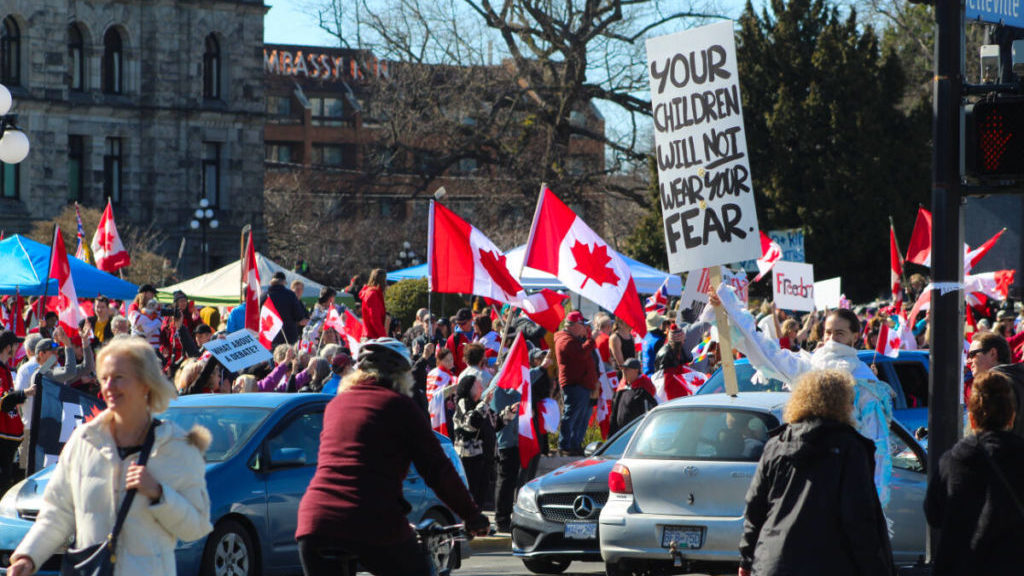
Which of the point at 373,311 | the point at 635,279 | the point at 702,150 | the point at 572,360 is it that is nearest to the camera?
the point at 702,150

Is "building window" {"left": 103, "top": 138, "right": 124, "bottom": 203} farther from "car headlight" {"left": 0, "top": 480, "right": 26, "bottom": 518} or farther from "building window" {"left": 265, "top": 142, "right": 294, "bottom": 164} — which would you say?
"car headlight" {"left": 0, "top": 480, "right": 26, "bottom": 518}

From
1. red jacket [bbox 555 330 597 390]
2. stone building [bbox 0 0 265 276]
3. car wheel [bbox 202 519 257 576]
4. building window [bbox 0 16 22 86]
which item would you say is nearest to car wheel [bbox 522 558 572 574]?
car wheel [bbox 202 519 257 576]

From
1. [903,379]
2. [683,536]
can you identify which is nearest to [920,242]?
[903,379]

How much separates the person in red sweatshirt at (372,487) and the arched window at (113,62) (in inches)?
2164

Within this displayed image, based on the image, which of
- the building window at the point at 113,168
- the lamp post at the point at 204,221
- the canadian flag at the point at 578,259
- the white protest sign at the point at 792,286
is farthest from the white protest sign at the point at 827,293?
the building window at the point at 113,168

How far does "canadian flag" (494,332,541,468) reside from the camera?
14.0 metres

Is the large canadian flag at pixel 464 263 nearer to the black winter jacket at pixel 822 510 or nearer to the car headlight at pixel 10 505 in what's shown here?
the car headlight at pixel 10 505

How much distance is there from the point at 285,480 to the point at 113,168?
167ft

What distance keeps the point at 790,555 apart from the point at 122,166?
56051mm

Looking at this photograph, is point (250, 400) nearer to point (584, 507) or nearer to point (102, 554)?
point (584, 507)

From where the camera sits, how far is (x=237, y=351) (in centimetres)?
1388

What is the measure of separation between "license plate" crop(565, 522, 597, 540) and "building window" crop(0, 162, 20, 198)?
158ft

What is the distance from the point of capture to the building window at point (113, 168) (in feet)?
195

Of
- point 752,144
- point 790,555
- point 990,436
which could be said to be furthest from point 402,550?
point 752,144
